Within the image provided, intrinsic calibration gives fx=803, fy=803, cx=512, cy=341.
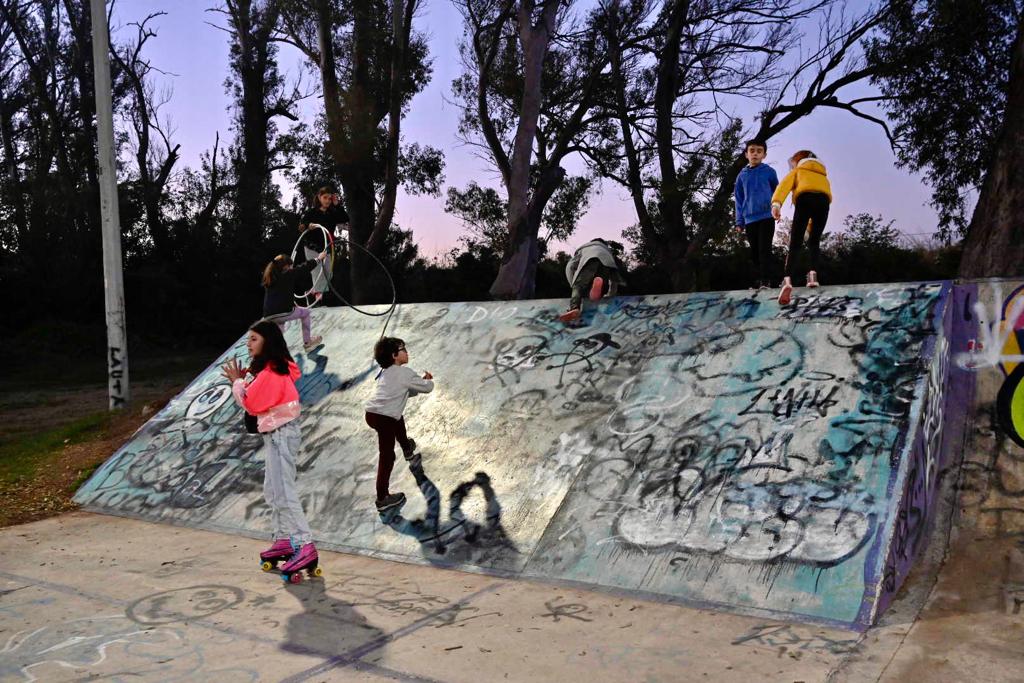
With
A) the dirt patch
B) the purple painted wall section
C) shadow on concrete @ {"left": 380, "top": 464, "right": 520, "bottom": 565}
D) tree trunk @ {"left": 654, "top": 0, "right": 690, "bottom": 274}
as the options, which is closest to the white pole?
the dirt patch

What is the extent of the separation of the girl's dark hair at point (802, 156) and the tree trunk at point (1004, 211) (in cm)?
392

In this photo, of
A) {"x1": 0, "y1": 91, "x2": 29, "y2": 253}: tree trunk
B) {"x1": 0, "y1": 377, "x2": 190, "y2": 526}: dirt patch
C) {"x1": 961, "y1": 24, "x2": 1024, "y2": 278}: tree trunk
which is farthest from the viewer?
{"x1": 0, "y1": 91, "x2": 29, "y2": 253}: tree trunk

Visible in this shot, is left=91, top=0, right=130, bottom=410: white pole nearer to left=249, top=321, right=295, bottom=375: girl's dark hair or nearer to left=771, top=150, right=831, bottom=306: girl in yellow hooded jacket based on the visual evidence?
left=249, top=321, right=295, bottom=375: girl's dark hair

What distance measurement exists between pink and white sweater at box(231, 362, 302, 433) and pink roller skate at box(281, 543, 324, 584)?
83cm

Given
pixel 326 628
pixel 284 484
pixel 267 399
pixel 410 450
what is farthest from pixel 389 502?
pixel 326 628

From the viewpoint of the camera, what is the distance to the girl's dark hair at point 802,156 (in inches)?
279

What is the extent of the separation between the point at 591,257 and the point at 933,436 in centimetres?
362

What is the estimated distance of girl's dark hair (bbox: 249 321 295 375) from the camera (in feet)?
17.4

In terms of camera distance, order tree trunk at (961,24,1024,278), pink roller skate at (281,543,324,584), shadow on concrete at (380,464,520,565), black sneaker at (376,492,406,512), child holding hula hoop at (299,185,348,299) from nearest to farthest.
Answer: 1. pink roller skate at (281,543,324,584)
2. shadow on concrete at (380,464,520,565)
3. black sneaker at (376,492,406,512)
4. tree trunk at (961,24,1024,278)
5. child holding hula hoop at (299,185,348,299)

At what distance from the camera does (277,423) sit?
5238 millimetres

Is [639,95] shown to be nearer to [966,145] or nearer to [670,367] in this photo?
[966,145]

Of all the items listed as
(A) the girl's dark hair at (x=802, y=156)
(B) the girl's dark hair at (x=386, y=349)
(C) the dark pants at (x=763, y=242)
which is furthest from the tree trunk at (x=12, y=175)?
(A) the girl's dark hair at (x=802, y=156)

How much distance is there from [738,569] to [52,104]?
33.3 metres

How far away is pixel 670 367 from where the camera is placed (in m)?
6.48
